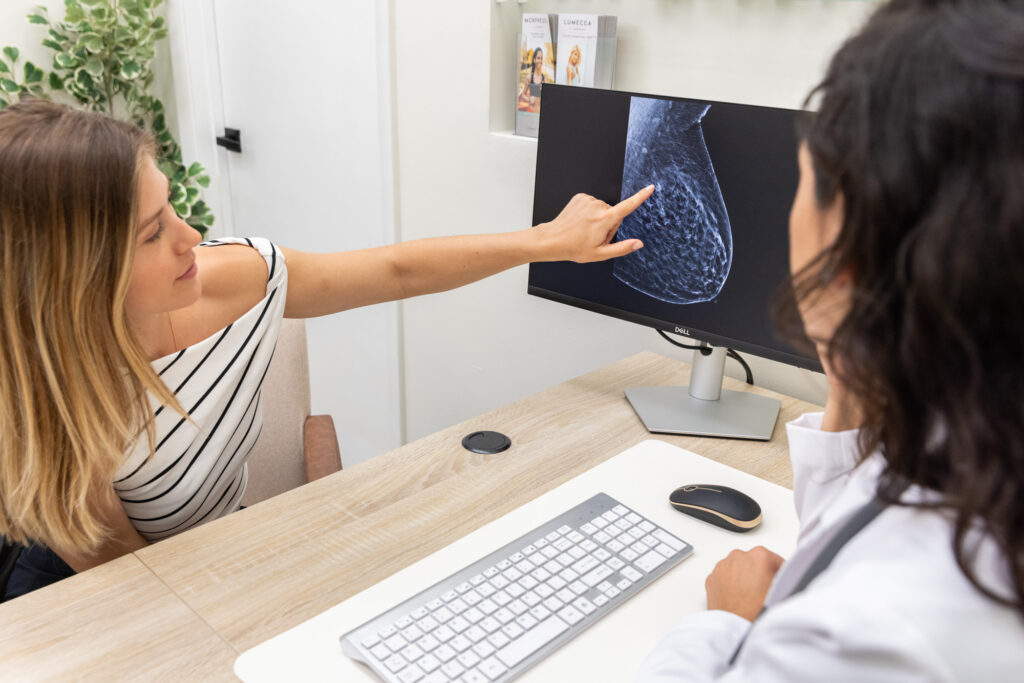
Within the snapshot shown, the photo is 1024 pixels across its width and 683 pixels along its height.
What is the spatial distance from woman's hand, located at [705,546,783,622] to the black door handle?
2.09m

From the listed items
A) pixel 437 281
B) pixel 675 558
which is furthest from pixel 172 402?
pixel 675 558

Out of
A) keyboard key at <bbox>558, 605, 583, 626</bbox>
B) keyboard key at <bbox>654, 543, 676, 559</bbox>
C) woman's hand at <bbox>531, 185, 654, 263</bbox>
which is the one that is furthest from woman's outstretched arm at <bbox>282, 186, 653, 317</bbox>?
keyboard key at <bbox>558, 605, 583, 626</bbox>

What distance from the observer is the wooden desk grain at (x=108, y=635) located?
0.74 metres

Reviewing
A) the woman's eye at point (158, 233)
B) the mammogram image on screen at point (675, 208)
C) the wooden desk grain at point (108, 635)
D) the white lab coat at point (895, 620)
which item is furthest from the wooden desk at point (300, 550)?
the white lab coat at point (895, 620)

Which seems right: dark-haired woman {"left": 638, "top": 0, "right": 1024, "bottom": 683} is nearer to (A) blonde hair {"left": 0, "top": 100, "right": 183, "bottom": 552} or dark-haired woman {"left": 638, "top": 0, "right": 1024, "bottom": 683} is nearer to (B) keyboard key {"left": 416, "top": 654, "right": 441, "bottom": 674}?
(B) keyboard key {"left": 416, "top": 654, "right": 441, "bottom": 674}

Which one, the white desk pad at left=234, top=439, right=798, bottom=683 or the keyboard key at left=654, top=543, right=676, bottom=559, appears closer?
the white desk pad at left=234, top=439, right=798, bottom=683

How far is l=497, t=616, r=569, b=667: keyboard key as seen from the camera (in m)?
0.73

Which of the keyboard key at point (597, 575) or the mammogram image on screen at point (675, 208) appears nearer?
the keyboard key at point (597, 575)

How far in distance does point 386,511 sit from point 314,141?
1.41 meters

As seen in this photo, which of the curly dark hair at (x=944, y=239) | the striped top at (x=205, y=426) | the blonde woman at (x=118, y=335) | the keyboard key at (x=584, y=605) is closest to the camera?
the curly dark hair at (x=944, y=239)

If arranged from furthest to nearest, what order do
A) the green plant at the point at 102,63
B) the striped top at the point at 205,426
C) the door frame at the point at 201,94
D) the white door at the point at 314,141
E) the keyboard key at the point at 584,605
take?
the door frame at the point at 201,94, the green plant at the point at 102,63, the white door at the point at 314,141, the striped top at the point at 205,426, the keyboard key at the point at 584,605

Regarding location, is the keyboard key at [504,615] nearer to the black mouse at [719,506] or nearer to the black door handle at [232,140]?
the black mouse at [719,506]

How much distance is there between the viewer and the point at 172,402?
104 centimetres

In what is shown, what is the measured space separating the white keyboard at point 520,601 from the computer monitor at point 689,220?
34cm
